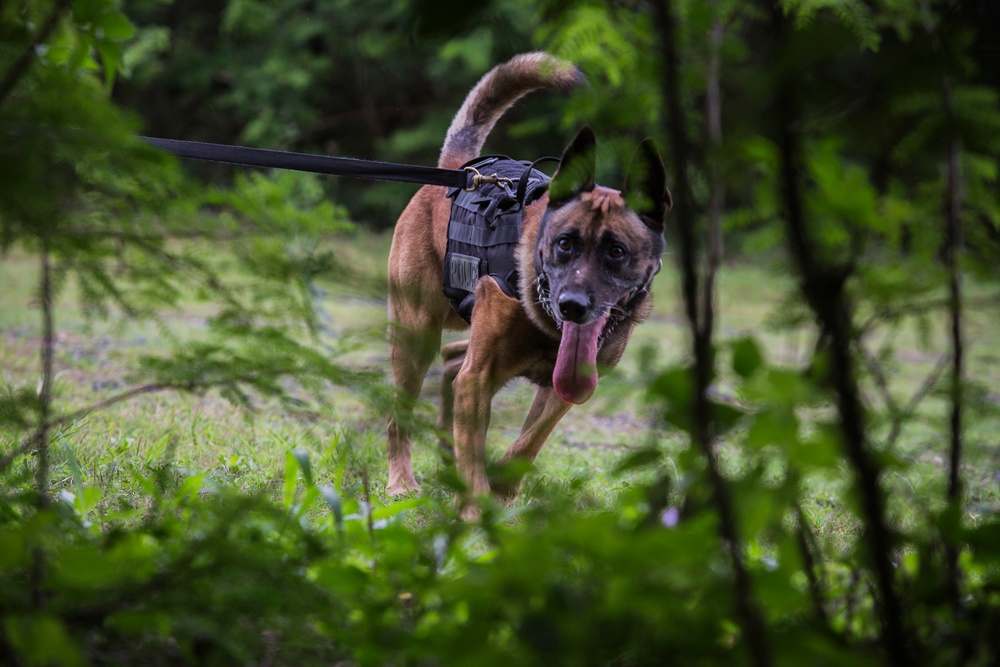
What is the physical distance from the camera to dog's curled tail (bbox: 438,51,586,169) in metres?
3.84

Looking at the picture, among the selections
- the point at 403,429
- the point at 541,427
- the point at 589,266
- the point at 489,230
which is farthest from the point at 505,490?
the point at 489,230

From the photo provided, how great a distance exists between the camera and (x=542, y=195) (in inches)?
140

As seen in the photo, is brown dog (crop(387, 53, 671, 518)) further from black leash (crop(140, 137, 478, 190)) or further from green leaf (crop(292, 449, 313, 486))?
green leaf (crop(292, 449, 313, 486))

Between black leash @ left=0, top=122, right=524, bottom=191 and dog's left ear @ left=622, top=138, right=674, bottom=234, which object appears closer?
dog's left ear @ left=622, top=138, right=674, bottom=234

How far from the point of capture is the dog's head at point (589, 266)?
306cm

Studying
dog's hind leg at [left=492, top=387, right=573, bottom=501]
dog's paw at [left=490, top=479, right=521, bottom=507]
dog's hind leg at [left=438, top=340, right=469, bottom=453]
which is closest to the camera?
dog's paw at [left=490, top=479, right=521, bottom=507]

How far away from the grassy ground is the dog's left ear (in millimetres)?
324

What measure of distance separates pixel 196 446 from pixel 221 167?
42.4 ft

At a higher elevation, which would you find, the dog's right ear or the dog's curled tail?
the dog's curled tail

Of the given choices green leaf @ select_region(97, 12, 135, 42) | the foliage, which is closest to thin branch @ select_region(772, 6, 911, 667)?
the foliage

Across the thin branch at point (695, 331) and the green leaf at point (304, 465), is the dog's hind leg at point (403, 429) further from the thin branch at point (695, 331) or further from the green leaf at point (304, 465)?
the thin branch at point (695, 331)

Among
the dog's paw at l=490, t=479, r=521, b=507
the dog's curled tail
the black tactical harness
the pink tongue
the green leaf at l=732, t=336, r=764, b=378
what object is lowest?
the dog's paw at l=490, t=479, r=521, b=507

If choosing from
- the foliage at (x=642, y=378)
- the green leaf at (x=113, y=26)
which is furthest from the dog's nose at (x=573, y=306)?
the green leaf at (x=113, y=26)

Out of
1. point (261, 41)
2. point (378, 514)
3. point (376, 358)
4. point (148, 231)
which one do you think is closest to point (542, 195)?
point (378, 514)
